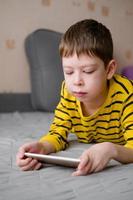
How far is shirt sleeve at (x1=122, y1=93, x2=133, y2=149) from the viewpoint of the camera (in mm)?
951

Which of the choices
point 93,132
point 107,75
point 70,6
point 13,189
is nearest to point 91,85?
point 107,75

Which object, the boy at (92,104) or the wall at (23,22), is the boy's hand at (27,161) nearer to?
the boy at (92,104)

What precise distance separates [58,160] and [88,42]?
13.6 inches

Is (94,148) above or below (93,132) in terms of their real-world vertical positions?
above

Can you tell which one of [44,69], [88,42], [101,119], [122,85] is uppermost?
[88,42]

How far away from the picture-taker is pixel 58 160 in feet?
2.52

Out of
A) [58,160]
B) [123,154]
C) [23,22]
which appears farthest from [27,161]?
[23,22]

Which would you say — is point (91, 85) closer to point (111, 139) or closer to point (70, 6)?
point (111, 139)

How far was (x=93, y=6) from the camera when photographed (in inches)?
89.0

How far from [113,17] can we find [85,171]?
177 cm

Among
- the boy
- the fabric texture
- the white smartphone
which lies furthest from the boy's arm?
the fabric texture

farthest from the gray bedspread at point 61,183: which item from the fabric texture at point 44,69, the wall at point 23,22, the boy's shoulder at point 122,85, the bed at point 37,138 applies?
the wall at point 23,22

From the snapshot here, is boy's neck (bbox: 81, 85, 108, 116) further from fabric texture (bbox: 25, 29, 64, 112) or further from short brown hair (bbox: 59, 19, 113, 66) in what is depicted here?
fabric texture (bbox: 25, 29, 64, 112)

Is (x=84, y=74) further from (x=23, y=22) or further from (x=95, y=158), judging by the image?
(x=23, y=22)
